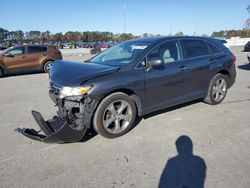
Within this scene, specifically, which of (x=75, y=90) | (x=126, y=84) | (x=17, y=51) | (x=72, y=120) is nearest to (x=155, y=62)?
(x=126, y=84)

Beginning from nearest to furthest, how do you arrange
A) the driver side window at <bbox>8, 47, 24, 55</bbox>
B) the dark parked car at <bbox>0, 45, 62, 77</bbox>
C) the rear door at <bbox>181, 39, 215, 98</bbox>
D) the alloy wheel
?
the alloy wheel → the rear door at <bbox>181, 39, 215, 98</bbox> → the dark parked car at <bbox>0, 45, 62, 77</bbox> → the driver side window at <bbox>8, 47, 24, 55</bbox>

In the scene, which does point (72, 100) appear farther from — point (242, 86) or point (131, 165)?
point (242, 86)

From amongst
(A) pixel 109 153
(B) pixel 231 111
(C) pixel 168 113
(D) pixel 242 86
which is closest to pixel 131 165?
(A) pixel 109 153

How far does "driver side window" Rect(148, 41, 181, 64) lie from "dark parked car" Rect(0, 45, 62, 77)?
10.0 meters

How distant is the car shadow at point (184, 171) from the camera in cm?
313

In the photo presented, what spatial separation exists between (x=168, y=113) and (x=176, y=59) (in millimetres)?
1237

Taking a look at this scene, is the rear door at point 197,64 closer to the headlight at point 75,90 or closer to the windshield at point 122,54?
the windshield at point 122,54

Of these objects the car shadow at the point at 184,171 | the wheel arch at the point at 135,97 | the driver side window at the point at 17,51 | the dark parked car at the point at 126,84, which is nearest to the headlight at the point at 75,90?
the dark parked car at the point at 126,84

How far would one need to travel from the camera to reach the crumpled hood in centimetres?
412

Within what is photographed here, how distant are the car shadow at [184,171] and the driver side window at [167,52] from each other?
73.2 inches

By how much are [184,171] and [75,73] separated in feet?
7.50

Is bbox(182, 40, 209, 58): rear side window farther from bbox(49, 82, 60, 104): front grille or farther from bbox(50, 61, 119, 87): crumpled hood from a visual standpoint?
bbox(49, 82, 60, 104): front grille

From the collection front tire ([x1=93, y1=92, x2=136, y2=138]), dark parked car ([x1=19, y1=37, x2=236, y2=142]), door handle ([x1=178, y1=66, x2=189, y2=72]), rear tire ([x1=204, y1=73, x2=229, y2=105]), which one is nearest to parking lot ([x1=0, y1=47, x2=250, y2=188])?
front tire ([x1=93, y1=92, x2=136, y2=138])

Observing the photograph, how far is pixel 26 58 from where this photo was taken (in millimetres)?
13375
